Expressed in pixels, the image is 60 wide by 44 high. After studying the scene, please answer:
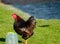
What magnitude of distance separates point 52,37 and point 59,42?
28.5 inches

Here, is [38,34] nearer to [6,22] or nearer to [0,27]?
[0,27]

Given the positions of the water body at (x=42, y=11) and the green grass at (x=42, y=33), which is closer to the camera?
the green grass at (x=42, y=33)

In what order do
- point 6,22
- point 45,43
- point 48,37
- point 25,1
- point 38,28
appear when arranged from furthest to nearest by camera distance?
1. point 25,1
2. point 6,22
3. point 38,28
4. point 48,37
5. point 45,43

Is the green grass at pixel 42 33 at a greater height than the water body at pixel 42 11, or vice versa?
the water body at pixel 42 11

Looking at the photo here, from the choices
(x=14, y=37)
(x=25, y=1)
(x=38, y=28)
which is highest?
(x=25, y=1)

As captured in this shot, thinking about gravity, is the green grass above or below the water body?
below

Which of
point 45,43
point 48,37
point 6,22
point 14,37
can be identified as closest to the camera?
point 14,37

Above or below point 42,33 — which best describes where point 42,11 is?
above

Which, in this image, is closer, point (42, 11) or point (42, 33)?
point (42, 33)

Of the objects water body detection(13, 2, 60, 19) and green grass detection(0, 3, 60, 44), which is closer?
green grass detection(0, 3, 60, 44)

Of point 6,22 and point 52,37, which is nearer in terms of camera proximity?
point 52,37

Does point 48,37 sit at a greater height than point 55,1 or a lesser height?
lesser

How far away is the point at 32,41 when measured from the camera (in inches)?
404

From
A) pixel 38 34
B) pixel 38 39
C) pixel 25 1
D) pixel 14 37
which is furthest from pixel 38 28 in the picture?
pixel 25 1
